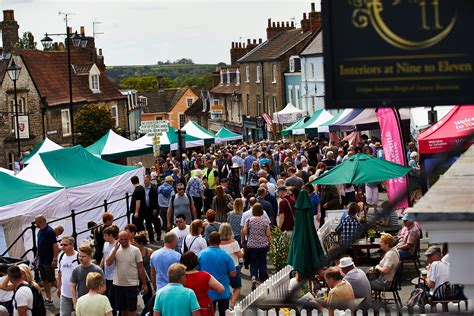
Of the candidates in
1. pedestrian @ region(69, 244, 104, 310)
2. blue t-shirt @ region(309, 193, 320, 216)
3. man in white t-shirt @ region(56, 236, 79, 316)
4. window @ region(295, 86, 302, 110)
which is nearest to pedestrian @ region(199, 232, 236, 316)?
pedestrian @ region(69, 244, 104, 310)

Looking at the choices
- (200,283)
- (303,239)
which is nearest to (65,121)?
(303,239)

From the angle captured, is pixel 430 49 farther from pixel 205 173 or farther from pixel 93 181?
pixel 205 173

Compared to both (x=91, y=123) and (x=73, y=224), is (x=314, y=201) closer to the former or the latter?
(x=73, y=224)

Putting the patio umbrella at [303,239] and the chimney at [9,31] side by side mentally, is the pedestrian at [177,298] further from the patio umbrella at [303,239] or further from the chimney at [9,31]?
the chimney at [9,31]

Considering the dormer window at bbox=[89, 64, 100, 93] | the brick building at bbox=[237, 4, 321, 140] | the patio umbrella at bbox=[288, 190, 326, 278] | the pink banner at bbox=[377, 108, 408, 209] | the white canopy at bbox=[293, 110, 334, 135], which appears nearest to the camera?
the patio umbrella at bbox=[288, 190, 326, 278]

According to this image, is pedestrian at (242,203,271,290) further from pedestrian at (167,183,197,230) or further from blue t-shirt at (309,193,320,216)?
blue t-shirt at (309,193,320,216)

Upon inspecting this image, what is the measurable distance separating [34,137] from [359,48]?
53641mm

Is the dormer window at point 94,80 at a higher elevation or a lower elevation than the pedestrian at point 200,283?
higher

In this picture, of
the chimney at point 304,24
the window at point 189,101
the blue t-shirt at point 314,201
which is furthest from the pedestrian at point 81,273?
the window at point 189,101

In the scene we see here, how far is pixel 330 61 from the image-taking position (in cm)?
388

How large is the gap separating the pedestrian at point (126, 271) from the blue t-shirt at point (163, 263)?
525 millimetres

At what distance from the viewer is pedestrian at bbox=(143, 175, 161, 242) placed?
21281 mm

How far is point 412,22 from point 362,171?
14908 mm

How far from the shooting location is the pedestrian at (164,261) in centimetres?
1216
